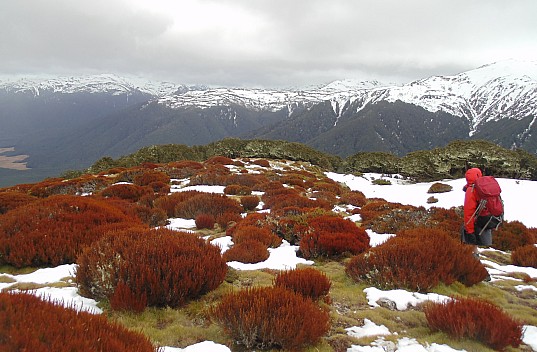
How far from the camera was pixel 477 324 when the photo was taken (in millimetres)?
3475

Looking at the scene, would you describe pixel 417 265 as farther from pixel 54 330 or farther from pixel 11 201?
pixel 11 201

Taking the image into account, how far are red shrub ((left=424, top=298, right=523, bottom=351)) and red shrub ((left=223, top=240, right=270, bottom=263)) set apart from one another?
367 centimetres

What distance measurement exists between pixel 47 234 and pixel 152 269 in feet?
11.1

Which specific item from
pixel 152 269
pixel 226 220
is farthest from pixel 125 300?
pixel 226 220

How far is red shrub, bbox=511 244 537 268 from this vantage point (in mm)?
7539

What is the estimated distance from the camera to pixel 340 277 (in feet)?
18.9

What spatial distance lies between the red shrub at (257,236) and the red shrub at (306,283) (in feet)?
10.6

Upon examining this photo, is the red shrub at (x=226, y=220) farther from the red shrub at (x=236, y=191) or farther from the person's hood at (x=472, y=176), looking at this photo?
the person's hood at (x=472, y=176)

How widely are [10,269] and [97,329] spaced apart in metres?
4.52

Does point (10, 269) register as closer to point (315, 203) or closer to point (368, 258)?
point (368, 258)

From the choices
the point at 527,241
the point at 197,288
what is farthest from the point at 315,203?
the point at 197,288

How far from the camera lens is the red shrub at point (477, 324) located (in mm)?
3418

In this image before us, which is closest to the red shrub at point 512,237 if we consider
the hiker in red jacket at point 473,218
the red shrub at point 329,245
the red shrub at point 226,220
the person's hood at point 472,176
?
the hiker in red jacket at point 473,218

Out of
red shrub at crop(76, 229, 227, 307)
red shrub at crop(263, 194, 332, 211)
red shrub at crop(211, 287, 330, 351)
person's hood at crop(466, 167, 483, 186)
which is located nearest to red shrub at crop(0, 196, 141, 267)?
red shrub at crop(76, 229, 227, 307)
